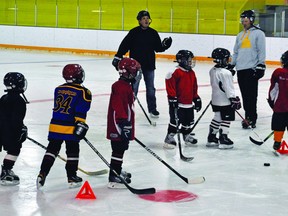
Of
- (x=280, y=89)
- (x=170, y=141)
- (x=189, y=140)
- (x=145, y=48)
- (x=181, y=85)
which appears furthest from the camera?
(x=145, y=48)

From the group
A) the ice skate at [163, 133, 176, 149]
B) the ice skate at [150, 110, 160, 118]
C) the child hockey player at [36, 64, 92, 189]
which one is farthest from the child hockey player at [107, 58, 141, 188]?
the ice skate at [150, 110, 160, 118]

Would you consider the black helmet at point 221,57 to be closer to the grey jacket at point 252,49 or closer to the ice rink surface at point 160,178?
the ice rink surface at point 160,178

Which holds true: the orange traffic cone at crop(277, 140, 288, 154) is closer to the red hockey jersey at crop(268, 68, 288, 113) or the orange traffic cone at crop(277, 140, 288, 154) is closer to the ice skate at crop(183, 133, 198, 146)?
the red hockey jersey at crop(268, 68, 288, 113)

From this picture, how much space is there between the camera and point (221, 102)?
270 inches

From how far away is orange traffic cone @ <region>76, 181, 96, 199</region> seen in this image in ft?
15.8

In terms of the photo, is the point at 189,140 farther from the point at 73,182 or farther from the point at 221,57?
the point at 73,182

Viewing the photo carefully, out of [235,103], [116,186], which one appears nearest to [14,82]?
Answer: [116,186]

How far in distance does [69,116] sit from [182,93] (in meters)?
1.97

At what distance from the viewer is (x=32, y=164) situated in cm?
589

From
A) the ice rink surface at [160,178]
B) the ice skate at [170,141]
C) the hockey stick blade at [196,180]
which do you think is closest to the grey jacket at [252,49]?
the ice rink surface at [160,178]

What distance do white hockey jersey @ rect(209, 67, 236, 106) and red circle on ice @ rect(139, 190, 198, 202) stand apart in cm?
194

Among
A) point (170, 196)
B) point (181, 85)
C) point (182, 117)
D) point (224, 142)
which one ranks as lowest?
point (170, 196)

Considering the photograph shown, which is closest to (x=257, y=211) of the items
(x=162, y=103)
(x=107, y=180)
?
(x=107, y=180)

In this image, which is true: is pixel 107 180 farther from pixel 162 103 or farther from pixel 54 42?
pixel 54 42
